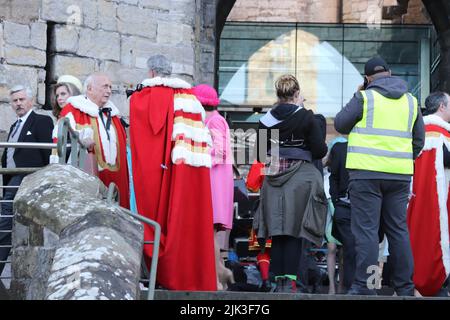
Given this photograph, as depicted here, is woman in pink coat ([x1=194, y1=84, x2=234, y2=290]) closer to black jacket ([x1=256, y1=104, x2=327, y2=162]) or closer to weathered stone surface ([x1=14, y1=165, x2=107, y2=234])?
black jacket ([x1=256, y1=104, x2=327, y2=162])

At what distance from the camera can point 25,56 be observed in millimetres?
10922

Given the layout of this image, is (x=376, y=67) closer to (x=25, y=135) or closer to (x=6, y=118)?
(x=25, y=135)

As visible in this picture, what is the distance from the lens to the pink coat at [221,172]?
884 cm

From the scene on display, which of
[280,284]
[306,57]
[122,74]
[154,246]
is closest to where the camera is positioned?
[154,246]

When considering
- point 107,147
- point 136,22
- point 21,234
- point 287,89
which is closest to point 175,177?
point 107,147

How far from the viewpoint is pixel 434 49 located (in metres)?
22.5

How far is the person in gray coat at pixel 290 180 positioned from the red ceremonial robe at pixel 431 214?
3.00 feet

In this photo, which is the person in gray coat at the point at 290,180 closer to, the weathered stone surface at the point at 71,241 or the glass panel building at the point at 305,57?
the weathered stone surface at the point at 71,241

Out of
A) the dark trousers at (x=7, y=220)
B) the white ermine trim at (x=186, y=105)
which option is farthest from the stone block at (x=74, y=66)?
the white ermine trim at (x=186, y=105)

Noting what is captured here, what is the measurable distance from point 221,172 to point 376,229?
1527 millimetres

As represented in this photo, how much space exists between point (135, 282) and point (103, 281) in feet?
0.84

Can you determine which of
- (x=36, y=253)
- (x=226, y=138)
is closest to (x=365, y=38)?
(x=226, y=138)

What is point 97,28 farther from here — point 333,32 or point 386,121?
point 333,32

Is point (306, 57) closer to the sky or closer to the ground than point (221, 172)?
closer to the sky
